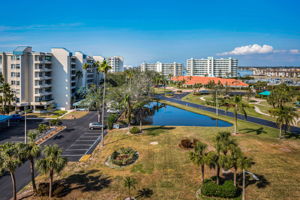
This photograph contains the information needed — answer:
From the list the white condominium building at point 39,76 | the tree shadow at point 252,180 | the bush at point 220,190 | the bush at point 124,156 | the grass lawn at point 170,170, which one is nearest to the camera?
the bush at point 220,190

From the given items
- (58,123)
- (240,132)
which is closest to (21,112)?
(58,123)

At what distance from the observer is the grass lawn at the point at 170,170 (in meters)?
26.6

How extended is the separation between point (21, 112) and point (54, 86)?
15186mm

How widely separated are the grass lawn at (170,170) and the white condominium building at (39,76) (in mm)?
42854

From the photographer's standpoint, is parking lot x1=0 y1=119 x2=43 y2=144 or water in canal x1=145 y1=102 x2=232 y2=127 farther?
water in canal x1=145 y1=102 x2=232 y2=127

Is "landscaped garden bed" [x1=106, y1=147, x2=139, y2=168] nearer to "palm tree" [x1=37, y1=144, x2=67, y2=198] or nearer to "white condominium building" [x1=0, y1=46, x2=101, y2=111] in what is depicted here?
"palm tree" [x1=37, y1=144, x2=67, y2=198]

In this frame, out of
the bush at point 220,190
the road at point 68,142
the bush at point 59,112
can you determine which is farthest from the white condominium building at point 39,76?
the bush at point 220,190

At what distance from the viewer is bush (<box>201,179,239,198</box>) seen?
2523cm

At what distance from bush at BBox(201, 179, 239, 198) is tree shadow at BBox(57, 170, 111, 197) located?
42.3 ft

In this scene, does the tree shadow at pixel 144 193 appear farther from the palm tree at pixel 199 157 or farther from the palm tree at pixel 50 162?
the palm tree at pixel 50 162

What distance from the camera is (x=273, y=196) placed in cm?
2542

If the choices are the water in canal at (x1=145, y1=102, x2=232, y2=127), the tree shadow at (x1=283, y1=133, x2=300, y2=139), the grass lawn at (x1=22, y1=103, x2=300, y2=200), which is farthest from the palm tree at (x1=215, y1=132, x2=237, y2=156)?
the water in canal at (x1=145, y1=102, x2=232, y2=127)

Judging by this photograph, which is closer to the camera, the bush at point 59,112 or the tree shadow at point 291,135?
the tree shadow at point 291,135

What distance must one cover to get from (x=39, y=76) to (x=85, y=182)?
60.0m
